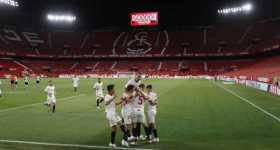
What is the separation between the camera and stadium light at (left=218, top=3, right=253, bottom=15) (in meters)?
90.7

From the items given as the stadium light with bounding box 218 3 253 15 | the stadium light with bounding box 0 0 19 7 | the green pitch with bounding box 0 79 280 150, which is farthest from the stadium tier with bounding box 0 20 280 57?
the green pitch with bounding box 0 79 280 150

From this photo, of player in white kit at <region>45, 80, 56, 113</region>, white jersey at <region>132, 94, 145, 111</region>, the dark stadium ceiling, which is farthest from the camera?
the dark stadium ceiling

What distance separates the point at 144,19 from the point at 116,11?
11845 mm

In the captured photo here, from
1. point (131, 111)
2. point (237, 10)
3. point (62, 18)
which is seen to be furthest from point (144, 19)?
point (131, 111)

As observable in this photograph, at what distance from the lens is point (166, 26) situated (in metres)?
111

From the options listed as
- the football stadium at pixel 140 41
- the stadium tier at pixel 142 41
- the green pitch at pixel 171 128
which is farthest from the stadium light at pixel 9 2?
the green pitch at pixel 171 128

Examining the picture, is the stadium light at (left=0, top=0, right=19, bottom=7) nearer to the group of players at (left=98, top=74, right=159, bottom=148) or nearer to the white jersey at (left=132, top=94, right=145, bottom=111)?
the group of players at (left=98, top=74, right=159, bottom=148)

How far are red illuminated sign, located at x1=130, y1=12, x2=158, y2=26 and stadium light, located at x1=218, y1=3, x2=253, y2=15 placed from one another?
20.5 metres

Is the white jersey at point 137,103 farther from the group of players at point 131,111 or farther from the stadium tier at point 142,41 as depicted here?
the stadium tier at point 142,41

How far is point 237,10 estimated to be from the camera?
9456 cm

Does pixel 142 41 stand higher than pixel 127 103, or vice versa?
pixel 142 41

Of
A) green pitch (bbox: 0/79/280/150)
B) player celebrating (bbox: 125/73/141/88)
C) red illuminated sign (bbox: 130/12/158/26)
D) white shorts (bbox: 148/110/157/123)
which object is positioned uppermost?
red illuminated sign (bbox: 130/12/158/26)

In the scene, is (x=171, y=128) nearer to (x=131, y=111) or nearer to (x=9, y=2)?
(x=131, y=111)

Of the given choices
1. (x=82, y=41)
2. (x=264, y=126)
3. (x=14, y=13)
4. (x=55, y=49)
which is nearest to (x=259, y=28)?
(x=82, y=41)
